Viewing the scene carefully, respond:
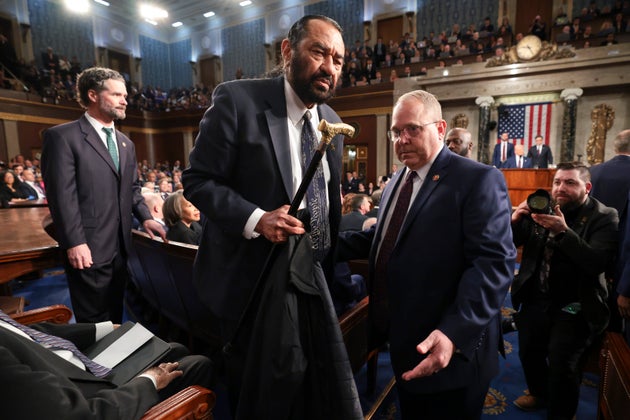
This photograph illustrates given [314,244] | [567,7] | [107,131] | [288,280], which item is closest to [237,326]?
[288,280]

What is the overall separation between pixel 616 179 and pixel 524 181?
4606 mm

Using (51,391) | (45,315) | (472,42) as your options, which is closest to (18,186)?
(45,315)

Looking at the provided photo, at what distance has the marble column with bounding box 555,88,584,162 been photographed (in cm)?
916

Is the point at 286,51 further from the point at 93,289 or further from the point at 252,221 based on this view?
the point at 93,289

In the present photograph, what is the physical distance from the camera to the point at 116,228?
6.43ft

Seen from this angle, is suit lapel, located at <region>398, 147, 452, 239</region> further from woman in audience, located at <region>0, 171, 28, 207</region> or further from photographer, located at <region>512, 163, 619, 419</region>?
woman in audience, located at <region>0, 171, 28, 207</region>

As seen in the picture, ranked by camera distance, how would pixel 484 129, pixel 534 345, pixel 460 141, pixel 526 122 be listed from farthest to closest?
pixel 484 129
pixel 526 122
pixel 460 141
pixel 534 345

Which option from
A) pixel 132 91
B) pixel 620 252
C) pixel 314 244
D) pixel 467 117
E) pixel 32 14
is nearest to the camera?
pixel 314 244

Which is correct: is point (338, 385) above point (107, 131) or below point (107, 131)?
below

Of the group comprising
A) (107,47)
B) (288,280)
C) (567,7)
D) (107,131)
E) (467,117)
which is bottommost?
(288,280)

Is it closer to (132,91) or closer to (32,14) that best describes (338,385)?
(132,91)

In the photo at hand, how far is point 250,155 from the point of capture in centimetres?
110

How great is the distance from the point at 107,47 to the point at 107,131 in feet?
63.1

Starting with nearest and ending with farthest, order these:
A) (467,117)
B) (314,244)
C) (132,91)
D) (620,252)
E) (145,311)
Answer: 1. (314,244)
2. (620,252)
3. (145,311)
4. (467,117)
5. (132,91)
